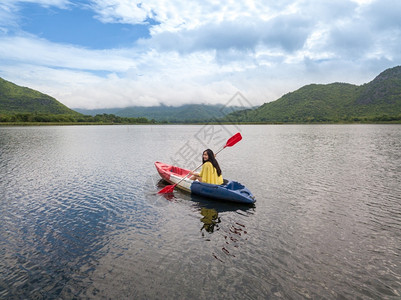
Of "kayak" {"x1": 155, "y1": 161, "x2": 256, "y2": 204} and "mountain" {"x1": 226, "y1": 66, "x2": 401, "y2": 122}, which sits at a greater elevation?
"mountain" {"x1": 226, "y1": 66, "x2": 401, "y2": 122}

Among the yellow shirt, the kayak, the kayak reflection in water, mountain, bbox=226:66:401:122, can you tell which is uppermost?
mountain, bbox=226:66:401:122

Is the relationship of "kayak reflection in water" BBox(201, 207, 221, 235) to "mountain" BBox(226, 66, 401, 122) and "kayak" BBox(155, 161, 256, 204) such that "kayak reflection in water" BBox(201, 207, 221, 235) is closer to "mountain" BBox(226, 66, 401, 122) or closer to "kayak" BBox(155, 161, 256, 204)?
"kayak" BBox(155, 161, 256, 204)

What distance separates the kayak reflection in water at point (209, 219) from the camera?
10949 millimetres

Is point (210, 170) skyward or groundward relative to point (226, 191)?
skyward

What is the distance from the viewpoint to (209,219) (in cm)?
1187

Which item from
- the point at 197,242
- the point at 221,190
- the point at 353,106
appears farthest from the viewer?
the point at 353,106

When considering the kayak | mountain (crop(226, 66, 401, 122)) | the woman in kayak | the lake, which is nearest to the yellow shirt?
the woman in kayak

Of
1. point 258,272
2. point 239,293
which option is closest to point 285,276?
point 258,272

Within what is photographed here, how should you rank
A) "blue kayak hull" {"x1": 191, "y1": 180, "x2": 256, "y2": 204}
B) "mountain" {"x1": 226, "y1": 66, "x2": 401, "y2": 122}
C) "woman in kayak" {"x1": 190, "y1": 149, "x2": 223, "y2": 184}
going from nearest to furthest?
"blue kayak hull" {"x1": 191, "y1": 180, "x2": 256, "y2": 204} → "woman in kayak" {"x1": 190, "y1": 149, "x2": 223, "y2": 184} → "mountain" {"x1": 226, "y1": 66, "x2": 401, "y2": 122}

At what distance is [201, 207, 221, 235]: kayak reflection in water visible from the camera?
35.9 feet

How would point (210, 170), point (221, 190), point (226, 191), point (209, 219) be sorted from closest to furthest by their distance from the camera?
point (209, 219) → point (226, 191) → point (221, 190) → point (210, 170)

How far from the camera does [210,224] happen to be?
11.3 meters

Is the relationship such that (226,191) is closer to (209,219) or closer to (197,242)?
(209,219)

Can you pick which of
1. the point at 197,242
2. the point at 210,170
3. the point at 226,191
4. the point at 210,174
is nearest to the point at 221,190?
the point at 226,191
